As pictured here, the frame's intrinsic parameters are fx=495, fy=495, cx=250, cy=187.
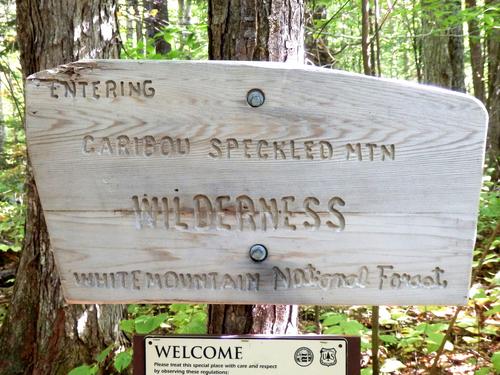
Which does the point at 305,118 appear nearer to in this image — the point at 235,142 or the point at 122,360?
the point at 235,142

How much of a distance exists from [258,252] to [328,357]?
392 mm

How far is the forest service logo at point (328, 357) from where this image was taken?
4.71 ft

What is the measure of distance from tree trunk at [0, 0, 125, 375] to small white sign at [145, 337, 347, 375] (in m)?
1.66

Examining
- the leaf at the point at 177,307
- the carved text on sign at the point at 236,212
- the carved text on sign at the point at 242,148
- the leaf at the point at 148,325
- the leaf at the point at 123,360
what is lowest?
the leaf at the point at 123,360

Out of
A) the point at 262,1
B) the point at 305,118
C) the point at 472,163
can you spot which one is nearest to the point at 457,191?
the point at 472,163

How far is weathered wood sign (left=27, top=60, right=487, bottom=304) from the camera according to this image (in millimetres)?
1274

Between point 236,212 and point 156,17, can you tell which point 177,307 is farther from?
point 156,17

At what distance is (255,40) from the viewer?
1.65 meters

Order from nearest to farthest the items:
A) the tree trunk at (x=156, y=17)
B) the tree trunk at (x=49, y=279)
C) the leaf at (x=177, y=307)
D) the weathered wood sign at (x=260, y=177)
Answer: the weathered wood sign at (x=260, y=177), the leaf at (x=177, y=307), the tree trunk at (x=49, y=279), the tree trunk at (x=156, y=17)

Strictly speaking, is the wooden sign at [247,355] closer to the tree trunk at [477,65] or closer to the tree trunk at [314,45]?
the tree trunk at [314,45]

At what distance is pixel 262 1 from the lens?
5.38 ft

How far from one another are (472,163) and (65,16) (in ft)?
8.06

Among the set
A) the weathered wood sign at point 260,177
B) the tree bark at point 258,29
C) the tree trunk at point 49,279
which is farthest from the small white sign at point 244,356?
the tree trunk at point 49,279

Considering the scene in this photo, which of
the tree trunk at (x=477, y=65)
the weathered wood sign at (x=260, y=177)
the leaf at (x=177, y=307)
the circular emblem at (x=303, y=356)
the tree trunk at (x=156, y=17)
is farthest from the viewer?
the tree trunk at (x=477, y=65)
